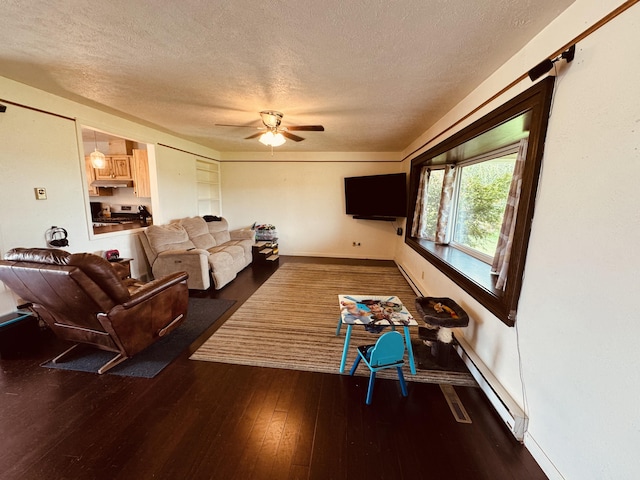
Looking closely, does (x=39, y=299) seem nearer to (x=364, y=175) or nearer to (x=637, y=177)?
(x=637, y=177)

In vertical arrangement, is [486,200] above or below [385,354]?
above

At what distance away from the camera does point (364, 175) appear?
5.57m

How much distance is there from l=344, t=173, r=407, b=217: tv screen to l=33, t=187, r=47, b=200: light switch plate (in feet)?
14.8

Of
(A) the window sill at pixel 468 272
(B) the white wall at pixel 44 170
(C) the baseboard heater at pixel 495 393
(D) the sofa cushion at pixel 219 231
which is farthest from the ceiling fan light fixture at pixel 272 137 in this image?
(C) the baseboard heater at pixel 495 393

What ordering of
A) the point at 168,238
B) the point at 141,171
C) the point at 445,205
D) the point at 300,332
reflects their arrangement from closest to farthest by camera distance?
the point at 300,332 < the point at 445,205 < the point at 168,238 < the point at 141,171

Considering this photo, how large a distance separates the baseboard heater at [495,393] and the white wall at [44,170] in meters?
4.24

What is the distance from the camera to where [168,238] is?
3.85 meters

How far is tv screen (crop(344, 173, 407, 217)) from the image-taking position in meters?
4.93

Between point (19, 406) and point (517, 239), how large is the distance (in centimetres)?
341

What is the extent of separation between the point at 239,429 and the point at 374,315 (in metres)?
1.22

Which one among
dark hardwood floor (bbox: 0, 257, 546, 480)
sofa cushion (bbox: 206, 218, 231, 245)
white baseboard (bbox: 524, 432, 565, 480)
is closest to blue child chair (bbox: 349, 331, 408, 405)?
dark hardwood floor (bbox: 0, 257, 546, 480)

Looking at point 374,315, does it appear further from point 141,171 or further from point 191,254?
point 141,171

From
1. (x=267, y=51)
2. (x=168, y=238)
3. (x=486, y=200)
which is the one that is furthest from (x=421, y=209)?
(x=168, y=238)

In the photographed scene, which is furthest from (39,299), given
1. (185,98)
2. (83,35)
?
(185,98)
